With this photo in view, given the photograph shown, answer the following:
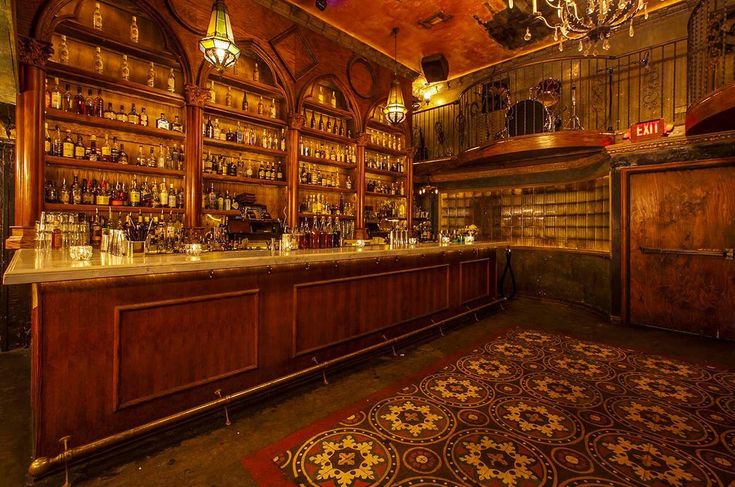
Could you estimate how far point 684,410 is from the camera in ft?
8.49

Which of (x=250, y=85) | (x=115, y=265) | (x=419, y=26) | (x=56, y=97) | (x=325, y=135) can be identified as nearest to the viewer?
(x=115, y=265)

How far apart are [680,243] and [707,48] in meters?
2.44

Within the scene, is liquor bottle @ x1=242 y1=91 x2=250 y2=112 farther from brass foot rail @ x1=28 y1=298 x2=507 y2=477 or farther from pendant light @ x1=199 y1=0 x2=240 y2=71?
brass foot rail @ x1=28 y1=298 x2=507 y2=477

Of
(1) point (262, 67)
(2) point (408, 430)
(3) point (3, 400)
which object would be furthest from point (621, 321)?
(3) point (3, 400)

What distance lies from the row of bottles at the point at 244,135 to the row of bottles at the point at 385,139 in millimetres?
2133

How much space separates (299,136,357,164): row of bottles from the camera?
5.92 m

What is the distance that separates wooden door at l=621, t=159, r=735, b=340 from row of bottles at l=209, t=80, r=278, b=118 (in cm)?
529

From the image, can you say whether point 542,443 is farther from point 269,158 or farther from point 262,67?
point 262,67

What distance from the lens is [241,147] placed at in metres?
4.82

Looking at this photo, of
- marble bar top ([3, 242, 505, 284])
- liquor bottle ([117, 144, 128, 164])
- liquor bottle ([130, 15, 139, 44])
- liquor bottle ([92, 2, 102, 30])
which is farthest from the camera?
liquor bottle ([130, 15, 139, 44])

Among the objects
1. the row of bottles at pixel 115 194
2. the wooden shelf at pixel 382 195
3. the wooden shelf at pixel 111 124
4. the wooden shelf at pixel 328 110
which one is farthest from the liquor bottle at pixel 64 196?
the wooden shelf at pixel 382 195

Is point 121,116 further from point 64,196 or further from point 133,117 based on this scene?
point 64,196

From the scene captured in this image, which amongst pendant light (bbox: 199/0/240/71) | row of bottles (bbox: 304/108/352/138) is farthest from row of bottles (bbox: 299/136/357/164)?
pendant light (bbox: 199/0/240/71)

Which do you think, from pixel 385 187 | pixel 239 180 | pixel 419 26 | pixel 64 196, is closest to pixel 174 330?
pixel 64 196
